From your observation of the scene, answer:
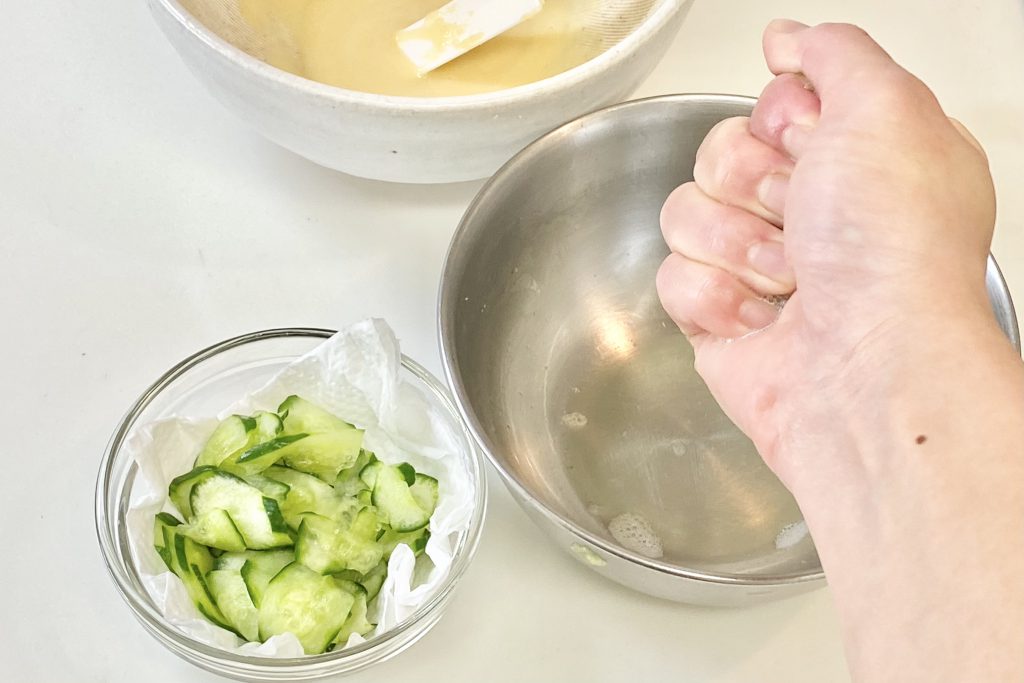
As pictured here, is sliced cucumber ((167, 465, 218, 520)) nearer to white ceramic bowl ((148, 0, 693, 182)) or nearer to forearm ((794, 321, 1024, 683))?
white ceramic bowl ((148, 0, 693, 182))

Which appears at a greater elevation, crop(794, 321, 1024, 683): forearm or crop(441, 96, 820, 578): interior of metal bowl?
crop(794, 321, 1024, 683): forearm

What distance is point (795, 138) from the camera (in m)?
0.57

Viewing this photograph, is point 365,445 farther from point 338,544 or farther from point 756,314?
point 756,314

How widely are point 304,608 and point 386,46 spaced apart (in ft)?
1.63

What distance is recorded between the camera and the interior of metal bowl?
73cm

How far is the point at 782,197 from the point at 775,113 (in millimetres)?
54

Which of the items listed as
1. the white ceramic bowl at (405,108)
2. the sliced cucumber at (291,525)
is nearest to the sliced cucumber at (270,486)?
the sliced cucumber at (291,525)

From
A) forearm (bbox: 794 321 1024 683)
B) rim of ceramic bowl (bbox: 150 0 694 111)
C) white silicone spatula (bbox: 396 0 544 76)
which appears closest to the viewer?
forearm (bbox: 794 321 1024 683)

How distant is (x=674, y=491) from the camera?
757 mm

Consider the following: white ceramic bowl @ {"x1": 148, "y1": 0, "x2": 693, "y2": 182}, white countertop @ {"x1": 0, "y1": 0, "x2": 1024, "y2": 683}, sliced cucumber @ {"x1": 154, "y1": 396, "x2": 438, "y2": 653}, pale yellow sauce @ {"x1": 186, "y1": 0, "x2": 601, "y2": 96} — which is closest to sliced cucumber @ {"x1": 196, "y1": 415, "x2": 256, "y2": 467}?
sliced cucumber @ {"x1": 154, "y1": 396, "x2": 438, "y2": 653}

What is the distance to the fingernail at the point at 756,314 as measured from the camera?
62 centimetres

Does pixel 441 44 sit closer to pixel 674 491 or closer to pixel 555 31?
pixel 555 31

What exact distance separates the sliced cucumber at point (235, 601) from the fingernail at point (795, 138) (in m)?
0.40

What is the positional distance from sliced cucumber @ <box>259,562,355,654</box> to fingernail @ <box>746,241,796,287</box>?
31 cm
